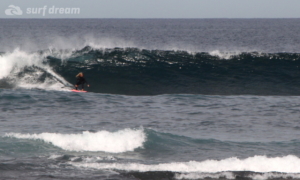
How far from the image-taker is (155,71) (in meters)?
23.9

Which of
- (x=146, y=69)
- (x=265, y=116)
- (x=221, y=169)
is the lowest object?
(x=221, y=169)

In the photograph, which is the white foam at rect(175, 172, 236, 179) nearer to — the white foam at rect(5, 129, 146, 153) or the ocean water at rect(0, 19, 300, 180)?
the ocean water at rect(0, 19, 300, 180)

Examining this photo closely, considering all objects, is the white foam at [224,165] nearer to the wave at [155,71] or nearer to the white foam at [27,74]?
the wave at [155,71]

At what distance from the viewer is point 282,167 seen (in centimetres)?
970

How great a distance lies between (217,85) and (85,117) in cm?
969

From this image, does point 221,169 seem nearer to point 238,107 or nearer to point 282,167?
point 282,167

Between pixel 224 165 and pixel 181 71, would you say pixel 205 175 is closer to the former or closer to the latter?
pixel 224 165

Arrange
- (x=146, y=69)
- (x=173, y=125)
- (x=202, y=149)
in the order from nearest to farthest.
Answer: (x=202, y=149), (x=173, y=125), (x=146, y=69)

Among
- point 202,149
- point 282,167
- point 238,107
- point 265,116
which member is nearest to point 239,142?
point 202,149

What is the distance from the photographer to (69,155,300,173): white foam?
9312mm

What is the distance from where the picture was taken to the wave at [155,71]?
71.2 feet

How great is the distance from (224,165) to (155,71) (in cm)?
1465

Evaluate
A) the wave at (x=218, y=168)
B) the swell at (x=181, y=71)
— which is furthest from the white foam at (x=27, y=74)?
the wave at (x=218, y=168)

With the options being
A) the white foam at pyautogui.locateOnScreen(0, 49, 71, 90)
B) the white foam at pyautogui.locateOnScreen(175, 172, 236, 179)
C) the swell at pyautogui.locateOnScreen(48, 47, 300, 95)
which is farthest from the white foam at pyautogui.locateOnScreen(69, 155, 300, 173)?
the white foam at pyautogui.locateOnScreen(0, 49, 71, 90)
